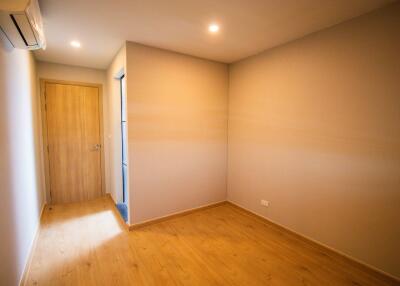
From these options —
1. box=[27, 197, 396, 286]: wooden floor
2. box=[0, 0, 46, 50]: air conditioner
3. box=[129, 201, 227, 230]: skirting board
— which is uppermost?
box=[0, 0, 46, 50]: air conditioner

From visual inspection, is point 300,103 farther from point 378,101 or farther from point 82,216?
point 82,216

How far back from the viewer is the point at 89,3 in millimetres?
1810

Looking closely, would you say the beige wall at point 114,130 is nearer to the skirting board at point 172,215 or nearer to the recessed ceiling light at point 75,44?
the recessed ceiling light at point 75,44

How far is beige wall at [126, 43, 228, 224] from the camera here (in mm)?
2750

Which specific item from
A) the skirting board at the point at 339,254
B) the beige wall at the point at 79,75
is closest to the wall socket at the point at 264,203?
the skirting board at the point at 339,254

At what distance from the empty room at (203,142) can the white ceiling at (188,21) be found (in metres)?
0.02

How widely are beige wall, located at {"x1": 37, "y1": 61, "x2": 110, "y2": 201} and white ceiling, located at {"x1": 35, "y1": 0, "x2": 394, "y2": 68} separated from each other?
0.64 m

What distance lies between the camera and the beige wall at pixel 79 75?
11.3 ft

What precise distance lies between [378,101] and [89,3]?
2814mm

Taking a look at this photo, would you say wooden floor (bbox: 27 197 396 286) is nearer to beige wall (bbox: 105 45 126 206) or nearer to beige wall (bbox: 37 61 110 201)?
beige wall (bbox: 105 45 126 206)

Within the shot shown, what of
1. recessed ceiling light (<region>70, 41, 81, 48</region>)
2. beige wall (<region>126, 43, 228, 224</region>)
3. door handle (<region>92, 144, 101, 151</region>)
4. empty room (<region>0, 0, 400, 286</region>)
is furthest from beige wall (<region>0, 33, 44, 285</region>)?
door handle (<region>92, 144, 101, 151</region>)

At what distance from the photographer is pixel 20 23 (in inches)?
55.2

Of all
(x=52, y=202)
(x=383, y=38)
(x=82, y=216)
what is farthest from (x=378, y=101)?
(x=52, y=202)

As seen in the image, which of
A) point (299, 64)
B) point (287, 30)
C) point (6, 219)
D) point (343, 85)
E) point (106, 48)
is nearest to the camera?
point (6, 219)
